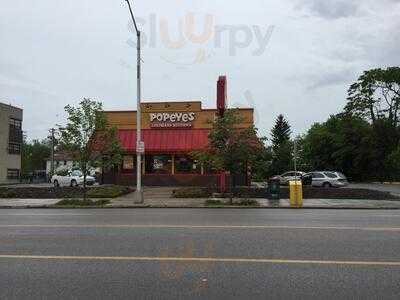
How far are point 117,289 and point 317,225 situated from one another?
8241 mm

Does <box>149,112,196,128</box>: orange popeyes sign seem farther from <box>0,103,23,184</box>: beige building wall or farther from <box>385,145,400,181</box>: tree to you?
<box>0,103,23,184</box>: beige building wall

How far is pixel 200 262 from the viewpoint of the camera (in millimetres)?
8805

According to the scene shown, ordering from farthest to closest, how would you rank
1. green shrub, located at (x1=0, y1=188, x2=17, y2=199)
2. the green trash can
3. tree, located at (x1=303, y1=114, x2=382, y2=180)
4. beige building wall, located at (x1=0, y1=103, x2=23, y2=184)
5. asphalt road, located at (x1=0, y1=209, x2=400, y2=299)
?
1. beige building wall, located at (x1=0, y1=103, x2=23, y2=184)
2. tree, located at (x1=303, y1=114, x2=382, y2=180)
3. green shrub, located at (x1=0, y1=188, x2=17, y2=199)
4. the green trash can
5. asphalt road, located at (x1=0, y1=209, x2=400, y2=299)

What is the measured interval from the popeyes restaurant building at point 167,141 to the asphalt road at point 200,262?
27850 mm

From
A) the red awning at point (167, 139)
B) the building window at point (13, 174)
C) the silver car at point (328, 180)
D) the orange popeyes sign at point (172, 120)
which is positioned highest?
the orange popeyes sign at point (172, 120)

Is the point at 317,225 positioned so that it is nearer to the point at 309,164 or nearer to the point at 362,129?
the point at 362,129

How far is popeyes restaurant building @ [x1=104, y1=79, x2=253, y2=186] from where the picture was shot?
4156 centimetres

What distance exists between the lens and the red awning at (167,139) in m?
41.4

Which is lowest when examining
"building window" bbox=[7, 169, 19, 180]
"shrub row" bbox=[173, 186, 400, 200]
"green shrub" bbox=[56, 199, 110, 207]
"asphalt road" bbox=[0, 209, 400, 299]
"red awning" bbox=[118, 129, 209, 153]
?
"asphalt road" bbox=[0, 209, 400, 299]

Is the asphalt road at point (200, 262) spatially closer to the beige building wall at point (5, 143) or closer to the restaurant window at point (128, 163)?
the restaurant window at point (128, 163)

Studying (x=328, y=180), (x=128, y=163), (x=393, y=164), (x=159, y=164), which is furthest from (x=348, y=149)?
(x=128, y=163)

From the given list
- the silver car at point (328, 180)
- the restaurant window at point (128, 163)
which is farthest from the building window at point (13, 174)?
the silver car at point (328, 180)

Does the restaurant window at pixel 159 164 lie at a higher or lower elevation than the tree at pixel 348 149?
lower

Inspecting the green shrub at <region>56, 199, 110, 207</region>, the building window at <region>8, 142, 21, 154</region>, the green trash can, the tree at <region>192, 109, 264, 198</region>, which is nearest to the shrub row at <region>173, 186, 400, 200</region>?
the green trash can
